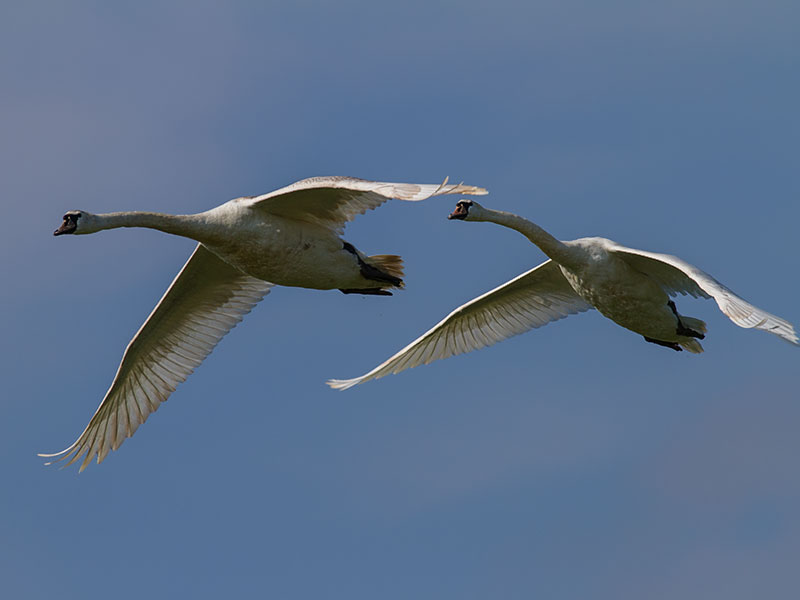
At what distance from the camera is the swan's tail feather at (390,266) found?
20672mm

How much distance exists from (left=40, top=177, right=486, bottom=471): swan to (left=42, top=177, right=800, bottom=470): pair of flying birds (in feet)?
0.05

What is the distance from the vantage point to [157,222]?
65.6ft

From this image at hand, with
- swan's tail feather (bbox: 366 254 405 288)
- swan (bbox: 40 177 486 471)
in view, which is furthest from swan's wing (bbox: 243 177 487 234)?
swan's tail feather (bbox: 366 254 405 288)

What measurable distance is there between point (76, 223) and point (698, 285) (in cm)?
775

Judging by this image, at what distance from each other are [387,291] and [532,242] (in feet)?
6.78

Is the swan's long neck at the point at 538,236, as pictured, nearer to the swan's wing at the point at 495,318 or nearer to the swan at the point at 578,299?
the swan at the point at 578,299

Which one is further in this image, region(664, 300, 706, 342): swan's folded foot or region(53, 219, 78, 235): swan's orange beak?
region(664, 300, 706, 342): swan's folded foot

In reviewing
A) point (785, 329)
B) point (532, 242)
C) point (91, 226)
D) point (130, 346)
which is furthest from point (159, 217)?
point (785, 329)

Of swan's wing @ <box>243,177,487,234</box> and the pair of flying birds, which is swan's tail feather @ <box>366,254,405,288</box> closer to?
the pair of flying birds

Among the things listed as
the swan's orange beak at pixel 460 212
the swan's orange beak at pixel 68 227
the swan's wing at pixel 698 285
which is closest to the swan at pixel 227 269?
the swan's orange beak at pixel 68 227

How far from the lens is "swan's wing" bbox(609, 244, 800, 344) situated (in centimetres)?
1703

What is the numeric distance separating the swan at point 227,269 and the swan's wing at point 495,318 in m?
2.02

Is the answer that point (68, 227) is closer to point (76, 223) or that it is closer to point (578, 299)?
point (76, 223)

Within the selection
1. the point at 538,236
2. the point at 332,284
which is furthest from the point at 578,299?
the point at 332,284
